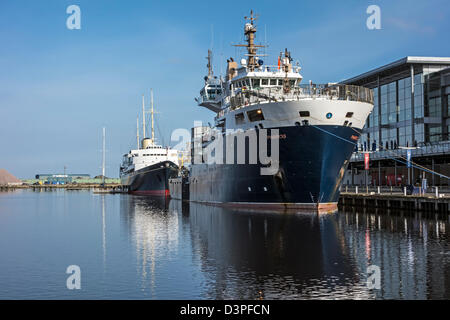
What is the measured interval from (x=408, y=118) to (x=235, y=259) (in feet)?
183

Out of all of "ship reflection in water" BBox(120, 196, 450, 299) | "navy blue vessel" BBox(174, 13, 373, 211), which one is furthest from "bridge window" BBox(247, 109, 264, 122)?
"ship reflection in water" BBox(120, 196, 450, 299)

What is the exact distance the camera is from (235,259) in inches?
829

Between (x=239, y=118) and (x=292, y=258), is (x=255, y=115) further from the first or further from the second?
(x=292, y=258)

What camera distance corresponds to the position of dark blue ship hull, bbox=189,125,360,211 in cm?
3778

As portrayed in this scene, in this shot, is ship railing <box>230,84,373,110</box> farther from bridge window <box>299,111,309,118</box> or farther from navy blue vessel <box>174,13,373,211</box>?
bridge window <box>299,111,309,118</box>

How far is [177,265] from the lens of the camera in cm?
2008

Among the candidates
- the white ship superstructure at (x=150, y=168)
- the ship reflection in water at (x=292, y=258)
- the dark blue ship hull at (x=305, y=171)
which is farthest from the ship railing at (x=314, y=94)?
the white ship superstructure at (x=150, y=168)

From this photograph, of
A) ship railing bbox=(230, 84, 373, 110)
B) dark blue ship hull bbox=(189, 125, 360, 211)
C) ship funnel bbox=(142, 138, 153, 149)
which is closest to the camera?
dark blue ship hull bbox=(189, 125, 360, 211)

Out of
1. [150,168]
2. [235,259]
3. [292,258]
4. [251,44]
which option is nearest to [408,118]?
[251,44]

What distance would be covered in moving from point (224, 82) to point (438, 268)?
138ft

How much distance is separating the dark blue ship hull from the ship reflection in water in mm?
3713

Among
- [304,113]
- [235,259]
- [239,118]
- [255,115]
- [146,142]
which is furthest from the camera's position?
[146,142]
